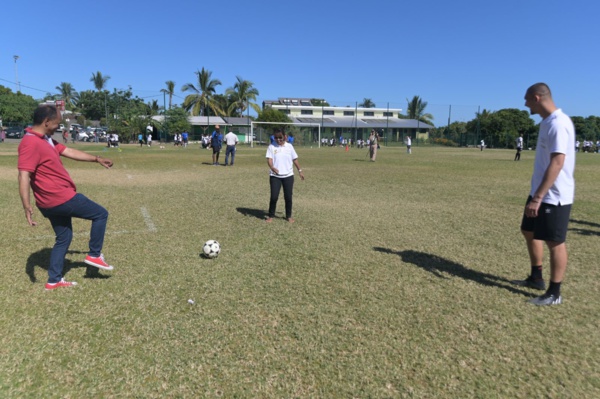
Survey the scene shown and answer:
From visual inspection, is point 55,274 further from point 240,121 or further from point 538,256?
point 240,121

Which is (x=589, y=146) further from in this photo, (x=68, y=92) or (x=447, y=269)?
(x=68, y=92)

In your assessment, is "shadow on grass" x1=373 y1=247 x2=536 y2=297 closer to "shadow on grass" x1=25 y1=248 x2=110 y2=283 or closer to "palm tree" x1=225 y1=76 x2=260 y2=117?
"shadow on grass" x1=25 y1=248 x2=110 y2=283

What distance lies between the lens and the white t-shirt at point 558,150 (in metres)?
3.65

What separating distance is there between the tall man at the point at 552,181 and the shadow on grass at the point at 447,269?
1.73ft

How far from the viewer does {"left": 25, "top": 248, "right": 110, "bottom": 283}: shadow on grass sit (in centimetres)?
470

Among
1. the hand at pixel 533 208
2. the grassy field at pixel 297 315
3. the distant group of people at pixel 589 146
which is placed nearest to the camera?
the grassy field at pixel 297 315

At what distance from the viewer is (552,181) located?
367cm

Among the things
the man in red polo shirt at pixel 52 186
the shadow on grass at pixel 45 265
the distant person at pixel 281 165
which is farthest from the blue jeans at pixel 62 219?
the distant person at pixel 281 165

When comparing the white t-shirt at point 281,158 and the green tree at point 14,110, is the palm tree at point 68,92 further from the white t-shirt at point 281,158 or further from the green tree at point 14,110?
the white t-shirt at point 281,158

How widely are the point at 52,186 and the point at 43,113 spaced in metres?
0.73

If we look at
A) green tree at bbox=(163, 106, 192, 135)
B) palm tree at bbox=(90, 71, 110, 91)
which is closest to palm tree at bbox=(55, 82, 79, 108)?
palm tree at bbox=(90, 71, 110, 91)

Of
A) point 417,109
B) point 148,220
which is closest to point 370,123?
point 417,109

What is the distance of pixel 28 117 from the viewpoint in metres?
61.9

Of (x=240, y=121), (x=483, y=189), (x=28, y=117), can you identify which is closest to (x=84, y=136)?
(x=28, y=117)
